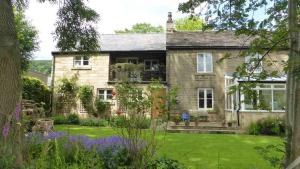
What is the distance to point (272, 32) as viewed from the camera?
15.6 feet

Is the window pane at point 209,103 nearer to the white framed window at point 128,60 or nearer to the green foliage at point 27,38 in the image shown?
the white framed window at point 128,60

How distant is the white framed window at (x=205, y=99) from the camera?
1044 inches

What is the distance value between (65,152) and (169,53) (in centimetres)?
2099

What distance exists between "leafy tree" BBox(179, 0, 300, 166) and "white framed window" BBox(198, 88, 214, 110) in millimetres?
20712

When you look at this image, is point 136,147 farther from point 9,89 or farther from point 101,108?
point 101,108

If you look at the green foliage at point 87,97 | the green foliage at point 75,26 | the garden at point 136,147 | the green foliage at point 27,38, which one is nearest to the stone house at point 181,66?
the green foliage at point 87,97

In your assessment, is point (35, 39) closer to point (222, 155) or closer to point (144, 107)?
point (222, 155)

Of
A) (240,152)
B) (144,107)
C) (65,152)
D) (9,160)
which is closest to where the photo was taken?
(9,160)

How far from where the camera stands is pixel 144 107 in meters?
6.00

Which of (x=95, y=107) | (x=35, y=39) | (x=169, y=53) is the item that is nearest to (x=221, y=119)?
(x=169, y=53)

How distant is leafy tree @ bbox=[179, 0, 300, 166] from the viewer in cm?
367

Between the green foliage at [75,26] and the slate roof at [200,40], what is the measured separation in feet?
56.8

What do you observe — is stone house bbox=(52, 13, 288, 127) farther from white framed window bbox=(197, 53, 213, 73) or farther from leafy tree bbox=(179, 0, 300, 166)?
leafy tree bbox=(179, 0, 300, 166)

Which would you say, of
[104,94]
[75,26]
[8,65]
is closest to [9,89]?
[8,65]
